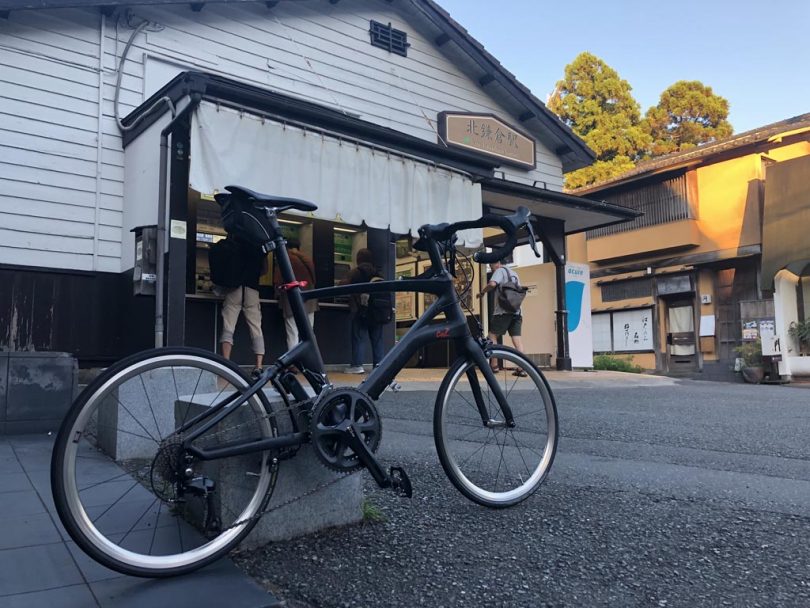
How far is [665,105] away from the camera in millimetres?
28484

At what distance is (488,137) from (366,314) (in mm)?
5293

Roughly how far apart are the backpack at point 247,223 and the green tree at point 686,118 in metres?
28.9

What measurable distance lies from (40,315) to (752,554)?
23.5 ft

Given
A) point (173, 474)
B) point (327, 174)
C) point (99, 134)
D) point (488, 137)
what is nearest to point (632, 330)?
point (488, 137)

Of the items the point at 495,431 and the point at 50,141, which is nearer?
the point at 495,431

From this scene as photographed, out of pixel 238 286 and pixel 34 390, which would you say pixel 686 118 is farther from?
pixel 34 390

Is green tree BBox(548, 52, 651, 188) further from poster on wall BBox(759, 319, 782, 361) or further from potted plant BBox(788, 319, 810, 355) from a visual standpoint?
poster on wall BBox(759, 319, 782, 361)

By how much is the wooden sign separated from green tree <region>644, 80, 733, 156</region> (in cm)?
1858

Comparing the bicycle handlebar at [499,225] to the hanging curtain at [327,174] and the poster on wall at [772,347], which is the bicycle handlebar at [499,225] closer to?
the hanging curtain at [327,174]

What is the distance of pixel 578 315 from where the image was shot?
38.2 feet

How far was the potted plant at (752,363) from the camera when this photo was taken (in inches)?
584

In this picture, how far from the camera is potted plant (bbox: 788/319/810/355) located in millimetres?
14938

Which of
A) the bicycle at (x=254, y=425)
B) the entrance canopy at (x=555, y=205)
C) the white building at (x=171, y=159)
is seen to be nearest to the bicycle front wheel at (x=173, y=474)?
the bicycle at (x=254, y=425)

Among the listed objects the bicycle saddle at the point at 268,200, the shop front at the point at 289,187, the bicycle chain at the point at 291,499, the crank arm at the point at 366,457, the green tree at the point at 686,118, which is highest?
the green tree at the point at 686,118
